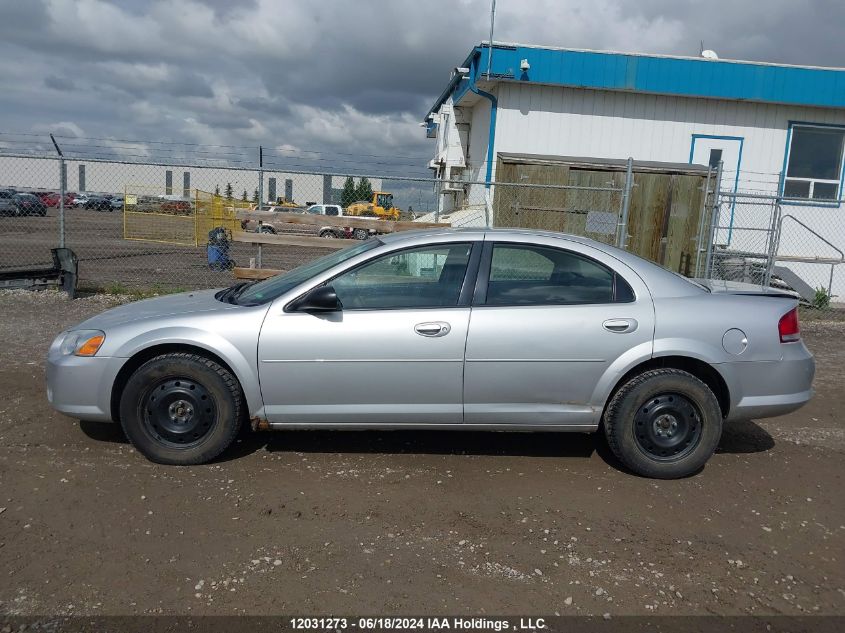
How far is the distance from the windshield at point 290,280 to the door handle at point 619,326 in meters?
1.57

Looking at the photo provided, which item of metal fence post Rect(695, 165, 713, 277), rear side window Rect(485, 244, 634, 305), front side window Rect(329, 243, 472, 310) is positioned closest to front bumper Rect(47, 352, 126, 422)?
front side window Rect(329, 243, 472, 310)

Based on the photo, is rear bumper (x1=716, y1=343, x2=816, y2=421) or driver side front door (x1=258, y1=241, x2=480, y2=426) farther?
rear bumper (x1=716, y1=343, x2=816, y2=421)

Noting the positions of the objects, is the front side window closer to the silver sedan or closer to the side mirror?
the silver sedan

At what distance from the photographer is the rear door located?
14.0ft

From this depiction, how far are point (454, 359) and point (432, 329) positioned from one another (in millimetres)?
226

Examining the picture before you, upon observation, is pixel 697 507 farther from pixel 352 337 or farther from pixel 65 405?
pixel 65 405

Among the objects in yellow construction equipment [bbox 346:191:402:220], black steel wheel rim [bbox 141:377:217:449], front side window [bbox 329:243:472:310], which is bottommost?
black steel wheel rim [bbox 141:377:217:449]

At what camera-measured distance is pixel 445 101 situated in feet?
63.4

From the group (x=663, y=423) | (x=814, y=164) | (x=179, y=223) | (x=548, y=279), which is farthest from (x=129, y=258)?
(x=814, y=164)

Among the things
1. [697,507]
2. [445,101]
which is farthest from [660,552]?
[445,101]

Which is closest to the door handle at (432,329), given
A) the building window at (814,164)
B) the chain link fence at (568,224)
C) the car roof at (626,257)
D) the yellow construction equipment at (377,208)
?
the car roof at (626,257)

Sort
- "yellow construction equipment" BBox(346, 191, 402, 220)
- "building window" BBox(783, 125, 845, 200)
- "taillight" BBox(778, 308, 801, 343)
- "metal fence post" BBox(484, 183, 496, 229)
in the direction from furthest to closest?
"yellow construction equipment" BBox(346, 191, 402, 220) → "building window" BBox(783, 125, 845, 200) → "metal fence post" BBox(484, 183, 496, 229) → "taillight" BBox(778, 308, 801, 343)

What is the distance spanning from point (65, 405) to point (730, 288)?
174 inches

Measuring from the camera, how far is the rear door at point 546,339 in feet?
14.0
